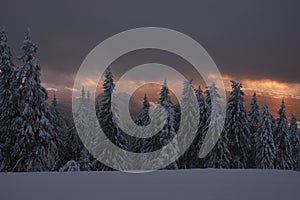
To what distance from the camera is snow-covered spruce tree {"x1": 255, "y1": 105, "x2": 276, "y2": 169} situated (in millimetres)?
30141

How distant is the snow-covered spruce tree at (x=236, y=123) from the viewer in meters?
28.9

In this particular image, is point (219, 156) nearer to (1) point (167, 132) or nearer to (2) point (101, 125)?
(1) point (167, 132)

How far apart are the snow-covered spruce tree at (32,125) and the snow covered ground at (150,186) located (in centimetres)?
1211

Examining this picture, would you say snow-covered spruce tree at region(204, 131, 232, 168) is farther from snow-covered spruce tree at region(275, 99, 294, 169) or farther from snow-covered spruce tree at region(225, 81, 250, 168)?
snow-covered spruce tree at region(275, 99, 294, 169)

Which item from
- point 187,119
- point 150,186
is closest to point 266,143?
point 187,119

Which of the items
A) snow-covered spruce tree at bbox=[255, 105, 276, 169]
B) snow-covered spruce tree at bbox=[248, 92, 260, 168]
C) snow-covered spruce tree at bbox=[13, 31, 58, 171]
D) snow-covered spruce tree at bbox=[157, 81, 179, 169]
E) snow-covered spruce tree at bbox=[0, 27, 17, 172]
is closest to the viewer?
snow-covered spruce tree at bbox=[13, 31, 58, 171]

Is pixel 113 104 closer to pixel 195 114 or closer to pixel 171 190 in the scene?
pixel 195 114

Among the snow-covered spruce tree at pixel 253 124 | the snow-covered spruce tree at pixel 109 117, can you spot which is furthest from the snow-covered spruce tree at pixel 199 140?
the snow-covered spruce tree at pixel 109 117

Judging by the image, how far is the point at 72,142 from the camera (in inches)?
1380

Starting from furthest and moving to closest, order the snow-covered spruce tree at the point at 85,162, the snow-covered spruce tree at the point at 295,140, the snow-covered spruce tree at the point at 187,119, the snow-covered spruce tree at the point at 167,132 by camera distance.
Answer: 1. the snow-covered spruce tree at the point at 295,140
2. the snow-covered spruce tree at the point at 187,119
3. the snow-covered spruce tree at the point at 85,162
4. the snow-covered spruce tree at the point at 167,132

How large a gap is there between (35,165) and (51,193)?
48.9ft

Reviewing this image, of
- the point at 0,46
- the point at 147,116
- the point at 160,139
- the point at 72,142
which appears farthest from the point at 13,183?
the point at 72,142

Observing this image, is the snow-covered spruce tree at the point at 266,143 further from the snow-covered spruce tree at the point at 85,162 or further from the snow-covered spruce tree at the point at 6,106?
the snow-covered spruce tree at the point at 6,106

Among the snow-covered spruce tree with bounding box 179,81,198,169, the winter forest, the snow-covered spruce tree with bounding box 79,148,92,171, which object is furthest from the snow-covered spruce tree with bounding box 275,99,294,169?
the snow-covered spruce tree with bounding box 79,148,92,171
